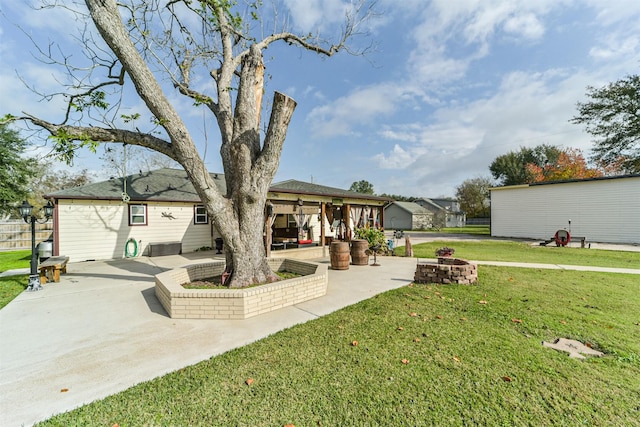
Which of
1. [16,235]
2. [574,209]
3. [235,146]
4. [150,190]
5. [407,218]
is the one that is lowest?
[16,235]

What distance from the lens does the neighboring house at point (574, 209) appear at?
610 inches

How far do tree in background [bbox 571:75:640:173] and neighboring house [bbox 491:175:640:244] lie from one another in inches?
362

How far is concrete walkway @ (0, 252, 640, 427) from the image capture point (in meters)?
2.51

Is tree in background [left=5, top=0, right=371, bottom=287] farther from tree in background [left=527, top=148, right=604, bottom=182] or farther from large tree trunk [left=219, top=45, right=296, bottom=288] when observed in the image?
tree in background [left=527, top=148, right=604, bottom=182]

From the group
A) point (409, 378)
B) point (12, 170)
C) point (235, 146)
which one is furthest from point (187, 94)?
point (12, 170)

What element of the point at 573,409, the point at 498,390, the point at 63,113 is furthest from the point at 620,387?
the point at 63,113

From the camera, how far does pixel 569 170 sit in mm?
27922

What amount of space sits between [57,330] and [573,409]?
646cm

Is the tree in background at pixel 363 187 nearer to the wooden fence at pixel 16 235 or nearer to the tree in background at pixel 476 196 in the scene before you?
the tree in background at pixel 476 196

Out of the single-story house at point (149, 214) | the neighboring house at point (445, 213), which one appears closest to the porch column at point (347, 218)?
the single-story house at point (149, 214)

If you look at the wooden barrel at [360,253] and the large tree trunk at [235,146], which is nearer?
the large tree trunk at [235,146]

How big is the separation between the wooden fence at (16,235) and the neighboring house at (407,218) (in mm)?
33280

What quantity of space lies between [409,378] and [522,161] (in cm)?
4501

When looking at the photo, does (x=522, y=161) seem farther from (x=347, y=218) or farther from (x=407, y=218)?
(x=347, y=218)
